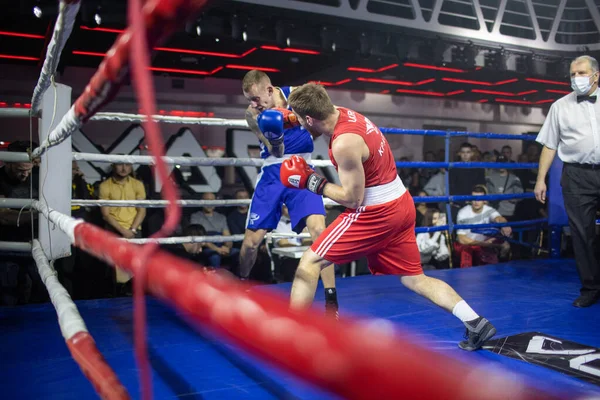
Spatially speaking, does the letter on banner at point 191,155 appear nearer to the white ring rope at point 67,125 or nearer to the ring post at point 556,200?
the ring post at point 556,200

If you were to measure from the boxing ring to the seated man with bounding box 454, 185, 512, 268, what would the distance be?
607 mm

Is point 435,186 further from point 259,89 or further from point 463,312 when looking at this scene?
point 463,312

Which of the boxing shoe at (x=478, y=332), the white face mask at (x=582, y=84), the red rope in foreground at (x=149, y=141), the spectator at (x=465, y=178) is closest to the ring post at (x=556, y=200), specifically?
the spectator at (x=465, y=178)

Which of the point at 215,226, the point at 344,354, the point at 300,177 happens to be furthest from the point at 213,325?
the point at 215,226

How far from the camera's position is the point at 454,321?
2.26m

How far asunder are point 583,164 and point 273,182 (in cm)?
174

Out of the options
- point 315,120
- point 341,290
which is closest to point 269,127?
point 315,120

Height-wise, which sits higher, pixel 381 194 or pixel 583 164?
pixel 583 164

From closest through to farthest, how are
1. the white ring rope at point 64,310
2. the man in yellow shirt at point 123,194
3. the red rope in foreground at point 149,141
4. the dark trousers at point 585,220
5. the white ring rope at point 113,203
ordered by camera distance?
the red rope in foreground at point 149,141
the white ring rope at point 64,310
the white ring rope at point 113,203
the dark trousers at point 585,220
the man in yellow shirt at point 123,194

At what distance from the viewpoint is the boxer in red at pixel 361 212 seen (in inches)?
71.4

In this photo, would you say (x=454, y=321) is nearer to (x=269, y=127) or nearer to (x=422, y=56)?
(x=269, y=127)

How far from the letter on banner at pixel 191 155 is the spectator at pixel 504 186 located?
3681mm

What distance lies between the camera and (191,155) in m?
7.48

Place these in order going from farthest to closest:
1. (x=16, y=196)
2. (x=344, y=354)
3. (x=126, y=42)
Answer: (x=16, y=196), (x=126, y=42), (x=344, y=354)
